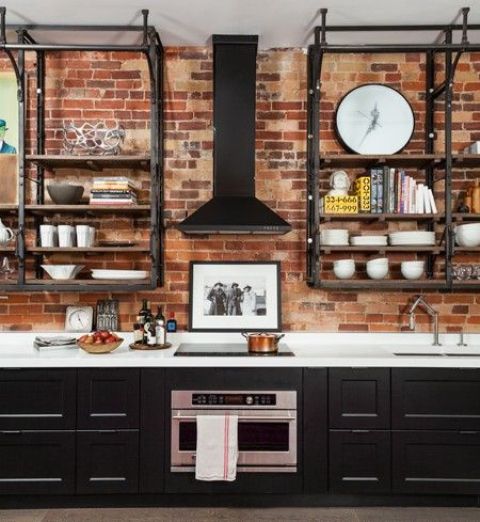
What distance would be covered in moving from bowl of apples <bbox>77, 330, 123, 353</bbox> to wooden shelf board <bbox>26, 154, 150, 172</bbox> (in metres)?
1.17

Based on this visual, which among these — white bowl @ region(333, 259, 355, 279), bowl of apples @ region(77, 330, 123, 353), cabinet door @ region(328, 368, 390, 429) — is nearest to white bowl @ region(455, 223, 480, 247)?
white bowl @ region(333, 259, 355, 279)

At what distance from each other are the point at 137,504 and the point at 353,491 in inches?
51.6

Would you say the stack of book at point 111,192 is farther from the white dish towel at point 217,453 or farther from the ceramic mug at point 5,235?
the white dish towel at point 217,453

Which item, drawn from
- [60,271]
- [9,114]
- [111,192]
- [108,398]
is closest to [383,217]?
[111,192]

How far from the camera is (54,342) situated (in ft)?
10.9

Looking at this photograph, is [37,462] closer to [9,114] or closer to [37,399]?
[37,399]

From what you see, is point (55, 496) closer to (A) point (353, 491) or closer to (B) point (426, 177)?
(A) point (353, 491)

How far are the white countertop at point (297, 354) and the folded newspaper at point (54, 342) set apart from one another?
0.03m

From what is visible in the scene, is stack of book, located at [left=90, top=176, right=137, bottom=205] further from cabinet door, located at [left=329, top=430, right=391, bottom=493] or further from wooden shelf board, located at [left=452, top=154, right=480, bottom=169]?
wooden shelf board, located at [left=452, top=154, right=480, bottom=169]

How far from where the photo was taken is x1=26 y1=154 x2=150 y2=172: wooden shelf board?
3.39m

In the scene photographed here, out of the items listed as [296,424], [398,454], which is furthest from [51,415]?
[398,454]

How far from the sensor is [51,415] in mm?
2992

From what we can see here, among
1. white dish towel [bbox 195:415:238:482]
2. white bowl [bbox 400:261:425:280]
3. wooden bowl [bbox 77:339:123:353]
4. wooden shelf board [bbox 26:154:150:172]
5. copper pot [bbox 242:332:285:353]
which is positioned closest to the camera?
white dish towel [bbox 195:415:238:482]

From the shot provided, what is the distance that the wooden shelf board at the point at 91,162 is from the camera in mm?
3389
